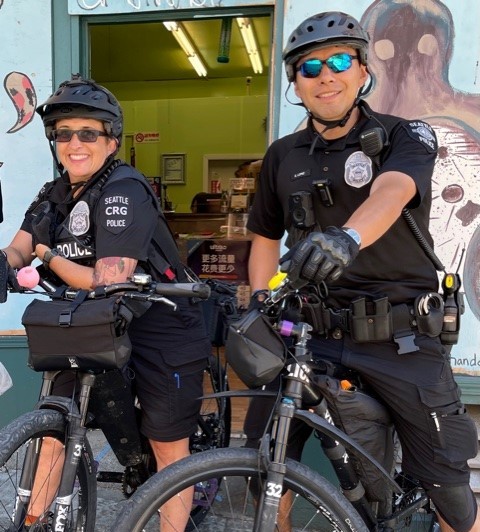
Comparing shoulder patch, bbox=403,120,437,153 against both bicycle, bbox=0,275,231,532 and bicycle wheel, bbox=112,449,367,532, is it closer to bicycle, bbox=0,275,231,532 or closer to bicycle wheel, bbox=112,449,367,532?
bicycle, bbox=0,275,231,532

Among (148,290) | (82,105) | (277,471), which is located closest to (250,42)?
(82,105)

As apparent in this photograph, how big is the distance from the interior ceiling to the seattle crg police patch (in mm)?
4020

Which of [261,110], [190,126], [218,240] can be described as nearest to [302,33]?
[218,240]

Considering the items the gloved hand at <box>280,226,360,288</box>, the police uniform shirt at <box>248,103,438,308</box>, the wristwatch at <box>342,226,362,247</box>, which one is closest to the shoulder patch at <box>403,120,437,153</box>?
the police uniform shirt at <box>248,103,438,308</box>

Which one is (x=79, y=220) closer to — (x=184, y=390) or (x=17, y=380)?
(x=184, y=390)

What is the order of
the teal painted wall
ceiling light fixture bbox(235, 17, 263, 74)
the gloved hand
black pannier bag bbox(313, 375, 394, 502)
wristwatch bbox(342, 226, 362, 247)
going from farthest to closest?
ceiling light fixture bbox(235, 17, 263, 74) → the teal painted wall → black pannier bag bbox(313, 375, 394, 502) → wristwatch bbox(342, 226, 362, 247) → the gloved hand

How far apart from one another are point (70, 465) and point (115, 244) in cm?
82

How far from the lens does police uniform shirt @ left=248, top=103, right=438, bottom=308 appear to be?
1843mm

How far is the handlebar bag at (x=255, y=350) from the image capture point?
1568 millimetres

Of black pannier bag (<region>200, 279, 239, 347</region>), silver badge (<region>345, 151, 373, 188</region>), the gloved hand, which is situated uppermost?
silver badge (<region>345, 151, 373, 188</region>)

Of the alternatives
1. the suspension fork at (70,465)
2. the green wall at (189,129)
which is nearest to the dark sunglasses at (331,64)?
the suspension fork at (70,465)

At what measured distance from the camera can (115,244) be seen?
189 centimetres

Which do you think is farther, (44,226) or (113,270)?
(44,226)

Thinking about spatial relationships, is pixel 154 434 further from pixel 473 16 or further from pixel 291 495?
pixel 473 16
